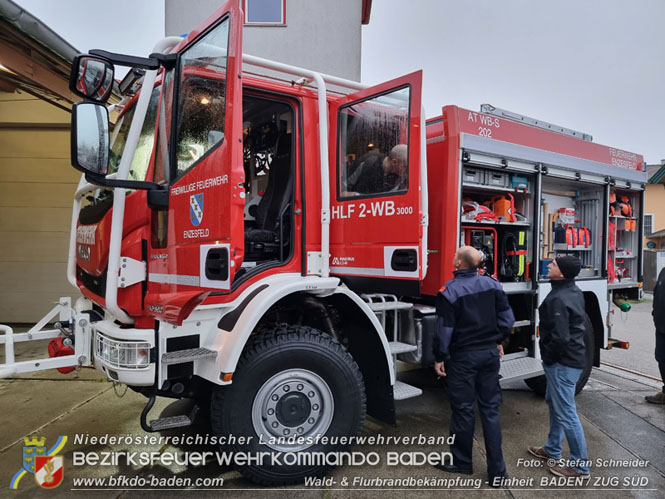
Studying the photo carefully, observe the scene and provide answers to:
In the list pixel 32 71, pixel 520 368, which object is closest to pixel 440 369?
pixel 520 368

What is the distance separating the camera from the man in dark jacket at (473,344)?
3.18m

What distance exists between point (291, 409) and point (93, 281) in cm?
156

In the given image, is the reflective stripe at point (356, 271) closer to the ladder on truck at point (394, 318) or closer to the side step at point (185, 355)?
the ladder on truck at point (394, 318)

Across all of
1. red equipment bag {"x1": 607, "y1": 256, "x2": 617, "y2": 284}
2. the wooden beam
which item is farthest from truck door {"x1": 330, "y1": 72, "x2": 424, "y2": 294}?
the wooden beam

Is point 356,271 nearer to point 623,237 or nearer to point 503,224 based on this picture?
point 503,224

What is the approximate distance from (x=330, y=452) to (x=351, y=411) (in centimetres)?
31

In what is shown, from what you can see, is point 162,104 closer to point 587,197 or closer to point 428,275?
point 428,275

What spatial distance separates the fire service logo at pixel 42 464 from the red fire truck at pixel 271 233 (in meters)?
0.82

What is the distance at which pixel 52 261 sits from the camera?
840 centimetres

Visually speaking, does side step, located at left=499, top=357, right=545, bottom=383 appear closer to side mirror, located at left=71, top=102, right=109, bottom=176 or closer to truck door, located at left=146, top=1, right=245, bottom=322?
truck door, located at left=146, top=1, right=245, bottom=322

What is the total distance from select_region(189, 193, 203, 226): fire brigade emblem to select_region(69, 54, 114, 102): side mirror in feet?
2.35

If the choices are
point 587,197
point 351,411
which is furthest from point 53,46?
point 587,197

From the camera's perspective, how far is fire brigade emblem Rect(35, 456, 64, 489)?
10.5ft

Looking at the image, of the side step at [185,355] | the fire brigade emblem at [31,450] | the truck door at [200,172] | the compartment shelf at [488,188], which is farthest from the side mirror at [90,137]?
the compartment shelf at [488,188]
